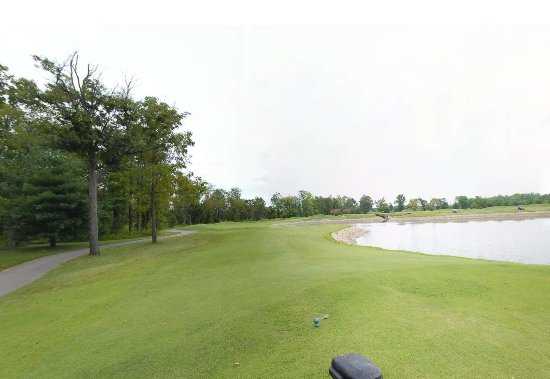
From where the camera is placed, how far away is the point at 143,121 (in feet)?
68.1

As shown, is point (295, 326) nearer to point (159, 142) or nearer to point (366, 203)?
point (159, 142)

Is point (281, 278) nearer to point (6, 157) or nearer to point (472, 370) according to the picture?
point (472, 370)

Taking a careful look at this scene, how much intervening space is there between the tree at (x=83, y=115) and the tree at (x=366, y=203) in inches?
4216

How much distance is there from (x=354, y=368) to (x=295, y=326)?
8.75 feet

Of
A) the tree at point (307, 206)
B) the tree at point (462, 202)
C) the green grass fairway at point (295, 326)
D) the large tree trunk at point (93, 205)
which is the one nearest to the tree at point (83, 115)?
the large tree trunk at point (93, 205)

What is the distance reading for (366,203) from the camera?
117 metres

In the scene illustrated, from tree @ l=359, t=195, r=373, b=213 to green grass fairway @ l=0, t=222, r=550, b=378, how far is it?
111705 millimetres

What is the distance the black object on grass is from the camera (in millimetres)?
2057

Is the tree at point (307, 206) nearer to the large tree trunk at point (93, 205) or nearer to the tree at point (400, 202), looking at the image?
the tree at point (400, 202)

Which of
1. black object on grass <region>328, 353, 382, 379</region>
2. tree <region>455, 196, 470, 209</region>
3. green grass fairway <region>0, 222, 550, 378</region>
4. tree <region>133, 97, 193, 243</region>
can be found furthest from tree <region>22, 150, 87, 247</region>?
tree <region>455, 196, 470, 209</region>

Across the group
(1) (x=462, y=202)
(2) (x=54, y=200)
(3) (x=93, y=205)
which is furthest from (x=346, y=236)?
(1) (x=462, y=202)

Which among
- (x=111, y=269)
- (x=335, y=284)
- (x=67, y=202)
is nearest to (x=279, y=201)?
(x=67, y=202)

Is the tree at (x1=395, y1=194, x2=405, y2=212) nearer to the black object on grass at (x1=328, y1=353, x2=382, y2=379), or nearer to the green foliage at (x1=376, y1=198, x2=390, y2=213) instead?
the green foliage at (x1=376, y1=198, x2=390, y2=213)

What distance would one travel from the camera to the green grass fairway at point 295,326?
141 inches
